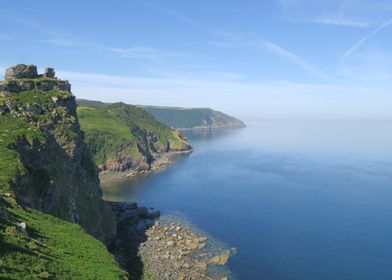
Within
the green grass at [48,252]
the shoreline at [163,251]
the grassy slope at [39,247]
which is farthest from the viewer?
the shoreline at [163,251]

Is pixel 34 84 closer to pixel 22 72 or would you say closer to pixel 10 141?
pixel 22 72

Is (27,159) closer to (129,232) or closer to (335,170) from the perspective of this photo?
(129,232)

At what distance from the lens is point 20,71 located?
10100 centimetres

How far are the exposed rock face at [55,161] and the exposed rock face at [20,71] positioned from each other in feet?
1.24

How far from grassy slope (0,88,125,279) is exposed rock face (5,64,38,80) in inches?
1524

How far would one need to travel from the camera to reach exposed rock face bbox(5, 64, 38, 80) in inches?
3905

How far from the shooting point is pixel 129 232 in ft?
331

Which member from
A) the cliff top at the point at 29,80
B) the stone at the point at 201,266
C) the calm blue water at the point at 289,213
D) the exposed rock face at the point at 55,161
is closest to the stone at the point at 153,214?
the calm blue water at the point at 289,213

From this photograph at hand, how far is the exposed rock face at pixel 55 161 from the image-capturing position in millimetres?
67188

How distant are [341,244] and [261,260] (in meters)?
23.1

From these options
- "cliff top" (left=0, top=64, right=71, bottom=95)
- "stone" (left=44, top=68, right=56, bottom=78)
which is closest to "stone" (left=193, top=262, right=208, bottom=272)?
"cliff top" (left=0, top=64, right=71, bottom=95)

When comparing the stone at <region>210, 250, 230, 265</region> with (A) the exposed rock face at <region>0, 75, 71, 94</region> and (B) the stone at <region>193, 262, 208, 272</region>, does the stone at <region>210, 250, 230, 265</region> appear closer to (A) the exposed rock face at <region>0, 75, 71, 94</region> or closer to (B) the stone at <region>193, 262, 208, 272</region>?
(B) the stone at <region>193, 262, 208, 272</region>

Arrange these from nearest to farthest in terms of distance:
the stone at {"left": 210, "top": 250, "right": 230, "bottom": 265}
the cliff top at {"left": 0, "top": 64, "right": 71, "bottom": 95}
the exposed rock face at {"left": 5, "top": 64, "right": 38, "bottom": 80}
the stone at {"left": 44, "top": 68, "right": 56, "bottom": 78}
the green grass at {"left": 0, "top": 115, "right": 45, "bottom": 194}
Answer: the green grass at {"left": 0, "top": 115, "right": 45, "bottom": 194}, the stone at {"left": 210, "top": 250, "right": 230, "bottom": 265}, the cliff top at {"left": 0, "top": 64, "right": 71, "bottom": 95}, the exposed rock face at {"left": 5, "top": 64, "right": 38, "bottom": 80}, the stone at {"left": 44, "top": 68, "right": 56, "bottom": 78}

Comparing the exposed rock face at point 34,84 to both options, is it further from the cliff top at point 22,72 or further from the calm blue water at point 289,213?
the calm blue water at point 289,213
